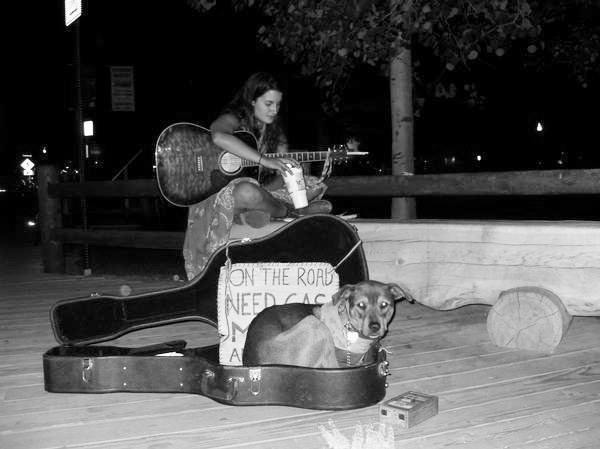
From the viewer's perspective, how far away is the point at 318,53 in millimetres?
5926

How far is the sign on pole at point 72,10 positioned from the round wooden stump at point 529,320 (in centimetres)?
574

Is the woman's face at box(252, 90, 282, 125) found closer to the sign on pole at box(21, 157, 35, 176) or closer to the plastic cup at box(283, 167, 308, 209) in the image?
the plastic cup at box(283, 167, 308, 209)

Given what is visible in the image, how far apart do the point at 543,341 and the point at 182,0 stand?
14958 mm

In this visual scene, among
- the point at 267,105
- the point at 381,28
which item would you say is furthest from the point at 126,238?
the point at 381,28

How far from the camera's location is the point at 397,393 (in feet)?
9.32

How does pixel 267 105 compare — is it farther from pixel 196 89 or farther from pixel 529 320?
pixel 196 89

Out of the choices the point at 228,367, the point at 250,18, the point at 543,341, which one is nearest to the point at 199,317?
the point at 228,367

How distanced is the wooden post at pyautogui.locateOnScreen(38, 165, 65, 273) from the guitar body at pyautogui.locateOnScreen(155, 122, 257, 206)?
11.9 feet

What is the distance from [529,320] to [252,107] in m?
2.05

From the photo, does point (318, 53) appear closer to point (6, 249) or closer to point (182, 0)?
point (6, 249)

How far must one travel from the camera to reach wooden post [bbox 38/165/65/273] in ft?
22.5

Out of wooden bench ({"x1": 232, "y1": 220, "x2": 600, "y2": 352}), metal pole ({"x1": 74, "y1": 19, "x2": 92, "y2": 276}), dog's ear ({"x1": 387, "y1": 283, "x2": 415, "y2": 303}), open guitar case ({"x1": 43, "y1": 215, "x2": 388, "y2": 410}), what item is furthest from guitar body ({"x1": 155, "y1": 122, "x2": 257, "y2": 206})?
metal pole ({"x1": 74, "y1": 19, "x2": 92, "y2": 276})

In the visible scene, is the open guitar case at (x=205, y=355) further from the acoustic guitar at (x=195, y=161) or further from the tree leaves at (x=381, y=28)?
the tree leaves at (x=381, y=28)

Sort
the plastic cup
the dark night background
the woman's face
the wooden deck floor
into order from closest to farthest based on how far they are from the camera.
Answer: the wooden deck floor, the plastic cup, the woman's face, the dark night background
